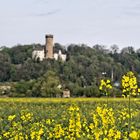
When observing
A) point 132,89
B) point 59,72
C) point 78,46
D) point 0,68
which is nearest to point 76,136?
point 132,89

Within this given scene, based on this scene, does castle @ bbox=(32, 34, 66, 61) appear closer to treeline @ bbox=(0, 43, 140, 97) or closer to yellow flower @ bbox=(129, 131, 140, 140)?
treeline @ bbox=(0, 43, 140, 97)

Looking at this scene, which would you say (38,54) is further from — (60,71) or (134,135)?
(134,135)

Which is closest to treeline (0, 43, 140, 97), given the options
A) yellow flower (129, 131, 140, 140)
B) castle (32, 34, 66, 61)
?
castle (32, 34, 66, 61)

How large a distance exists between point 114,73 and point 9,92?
37.1m

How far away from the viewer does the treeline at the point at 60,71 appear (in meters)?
70.0

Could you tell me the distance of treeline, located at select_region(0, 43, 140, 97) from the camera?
7000cm

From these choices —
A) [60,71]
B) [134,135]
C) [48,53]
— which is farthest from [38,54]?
[134,135]

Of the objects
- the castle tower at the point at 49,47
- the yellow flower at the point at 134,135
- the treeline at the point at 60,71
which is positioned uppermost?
the castle tower at the point at 49,47

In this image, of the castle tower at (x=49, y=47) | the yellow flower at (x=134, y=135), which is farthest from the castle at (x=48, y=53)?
the yellow flower at (x=134, y=135)

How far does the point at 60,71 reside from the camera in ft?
335

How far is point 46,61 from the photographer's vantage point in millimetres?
112625

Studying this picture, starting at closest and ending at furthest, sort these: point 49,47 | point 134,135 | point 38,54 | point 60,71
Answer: point 134,135 < point 60,71 < point 38,54 < point 49,47

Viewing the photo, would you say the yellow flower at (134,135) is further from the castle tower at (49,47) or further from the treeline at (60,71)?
the castle tower at (49,47)

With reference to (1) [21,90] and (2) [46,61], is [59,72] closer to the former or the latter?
(2) [46,61]
